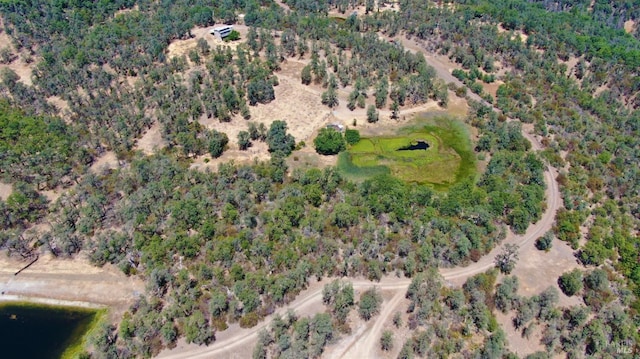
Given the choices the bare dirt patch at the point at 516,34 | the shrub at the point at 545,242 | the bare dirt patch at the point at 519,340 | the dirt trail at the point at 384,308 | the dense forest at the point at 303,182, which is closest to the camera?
the dirt trail at the point at 384,308

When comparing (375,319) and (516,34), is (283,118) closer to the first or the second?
(375,319)

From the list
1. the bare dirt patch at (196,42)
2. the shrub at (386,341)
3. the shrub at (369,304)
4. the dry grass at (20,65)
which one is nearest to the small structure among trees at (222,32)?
the bare dirt patch at (196,42)

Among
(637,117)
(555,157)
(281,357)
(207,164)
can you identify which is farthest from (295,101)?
(637,117)

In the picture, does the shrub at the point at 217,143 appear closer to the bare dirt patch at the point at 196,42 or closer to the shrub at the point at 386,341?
the bare dirt patch at the point at 196,42

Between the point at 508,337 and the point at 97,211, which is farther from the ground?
the point at 97,211

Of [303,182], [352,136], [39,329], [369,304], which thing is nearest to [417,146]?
[352,136]

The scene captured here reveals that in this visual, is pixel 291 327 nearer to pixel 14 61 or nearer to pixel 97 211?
pixel 97 211
